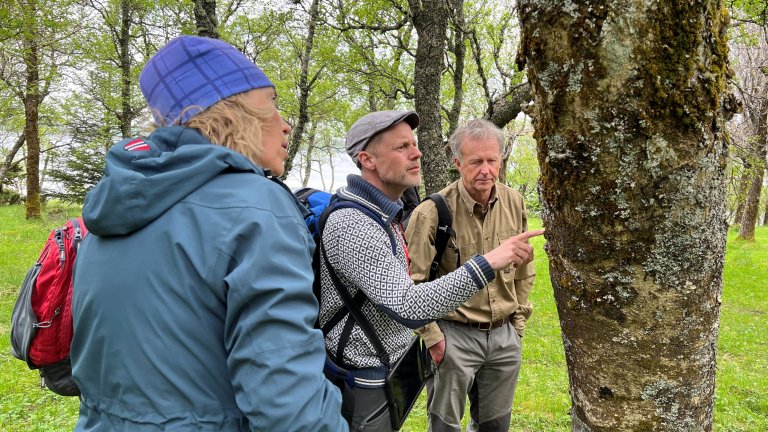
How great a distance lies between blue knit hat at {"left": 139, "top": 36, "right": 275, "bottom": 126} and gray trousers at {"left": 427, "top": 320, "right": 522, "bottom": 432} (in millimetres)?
2314

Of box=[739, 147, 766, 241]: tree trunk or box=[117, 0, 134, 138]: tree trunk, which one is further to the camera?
box=[739, 147, 766, 241]: tree trunk

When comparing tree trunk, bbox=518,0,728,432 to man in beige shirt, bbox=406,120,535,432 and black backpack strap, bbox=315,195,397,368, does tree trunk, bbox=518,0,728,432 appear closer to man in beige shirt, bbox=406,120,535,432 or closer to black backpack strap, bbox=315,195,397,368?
black backpack strap, bbox=315,195,397,368

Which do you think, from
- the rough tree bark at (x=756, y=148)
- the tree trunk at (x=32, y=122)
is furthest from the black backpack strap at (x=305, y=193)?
the tree trunk at (x=32, y=122)

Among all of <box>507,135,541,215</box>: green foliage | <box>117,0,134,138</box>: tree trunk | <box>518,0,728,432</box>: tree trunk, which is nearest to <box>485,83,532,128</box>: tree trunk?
<box>518,0,728,432</box>: tree trunk

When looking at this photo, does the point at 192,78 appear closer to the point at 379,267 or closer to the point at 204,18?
the point at 379,267

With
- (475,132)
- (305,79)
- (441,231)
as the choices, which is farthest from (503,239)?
(305,79)

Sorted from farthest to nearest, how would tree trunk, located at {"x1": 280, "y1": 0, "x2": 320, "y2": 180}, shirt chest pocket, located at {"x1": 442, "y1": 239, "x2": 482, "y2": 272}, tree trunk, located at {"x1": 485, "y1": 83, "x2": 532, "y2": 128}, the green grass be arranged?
tree trunk, located at {"x1": 280, "y1": 0, "x2": 320, "y2": 180}, tree trunk, located at {"x1": 485, "y1": 83, "x2": 532, "y2": 128}, the green grass, shirt chest pocket, located at {"x1": 442, "y1": 239, "x2": 482, "y2": 272}

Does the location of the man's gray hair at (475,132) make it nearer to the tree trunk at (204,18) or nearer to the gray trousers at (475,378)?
the gray trousers at (475,378)

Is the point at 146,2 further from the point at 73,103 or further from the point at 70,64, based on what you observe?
the point at 73,103

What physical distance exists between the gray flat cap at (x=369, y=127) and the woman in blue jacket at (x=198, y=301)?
1211 millimetres

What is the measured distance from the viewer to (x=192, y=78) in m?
1.53

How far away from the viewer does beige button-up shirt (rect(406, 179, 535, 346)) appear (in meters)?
3.26

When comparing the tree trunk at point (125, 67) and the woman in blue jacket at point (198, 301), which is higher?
the tree trunk at point (125, 67)

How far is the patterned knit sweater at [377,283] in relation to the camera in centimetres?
196
